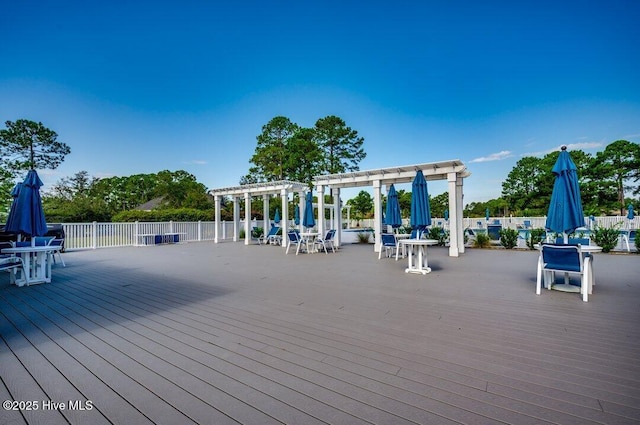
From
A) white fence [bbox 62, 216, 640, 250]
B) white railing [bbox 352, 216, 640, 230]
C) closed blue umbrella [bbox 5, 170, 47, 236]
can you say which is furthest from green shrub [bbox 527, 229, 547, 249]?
closed blue umbrella [bbox 5, 170, 47, 236]

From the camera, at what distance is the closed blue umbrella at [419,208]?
22.9 ft

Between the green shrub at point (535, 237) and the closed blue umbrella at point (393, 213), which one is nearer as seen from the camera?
the closed blue umbrella at point (393, 213)

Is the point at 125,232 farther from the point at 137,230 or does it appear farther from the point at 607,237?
the point at 607,237

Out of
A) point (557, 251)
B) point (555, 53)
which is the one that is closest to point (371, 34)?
point (555, 53)

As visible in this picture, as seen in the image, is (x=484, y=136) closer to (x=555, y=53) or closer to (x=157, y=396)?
(x=555, y=53)

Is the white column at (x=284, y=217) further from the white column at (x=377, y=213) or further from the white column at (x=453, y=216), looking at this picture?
the white column at (x=453, y=216)

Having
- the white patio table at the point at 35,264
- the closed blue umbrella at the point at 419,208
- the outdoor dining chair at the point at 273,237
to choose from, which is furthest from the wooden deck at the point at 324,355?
the outdoor dining chair at the point at 273,237

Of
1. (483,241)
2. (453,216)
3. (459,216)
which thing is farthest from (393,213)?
(483,241)

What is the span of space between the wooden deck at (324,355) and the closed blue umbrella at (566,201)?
1166 mm

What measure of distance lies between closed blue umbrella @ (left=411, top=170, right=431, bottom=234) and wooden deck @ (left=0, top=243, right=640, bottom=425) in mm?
2276

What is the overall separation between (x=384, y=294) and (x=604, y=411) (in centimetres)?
303

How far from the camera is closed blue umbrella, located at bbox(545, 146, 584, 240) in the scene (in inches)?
181

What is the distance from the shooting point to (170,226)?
16641 millimetres

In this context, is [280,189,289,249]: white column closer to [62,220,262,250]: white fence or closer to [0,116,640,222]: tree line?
[62,220,262,250]: white fence
